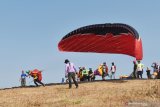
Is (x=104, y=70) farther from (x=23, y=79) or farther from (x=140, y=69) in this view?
(x=23, y=79)

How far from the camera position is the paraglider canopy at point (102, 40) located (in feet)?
117

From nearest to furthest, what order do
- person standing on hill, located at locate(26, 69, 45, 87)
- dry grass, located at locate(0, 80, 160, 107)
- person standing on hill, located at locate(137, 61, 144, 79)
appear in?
1. dry grass, located at locate(0, 80, 160, 107)
2. person standing on hill, located at locate(26, 69, 45, 87)
3. person standing on hill, located at locate(137, 61, 144, 79)

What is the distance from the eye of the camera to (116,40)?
121 ft

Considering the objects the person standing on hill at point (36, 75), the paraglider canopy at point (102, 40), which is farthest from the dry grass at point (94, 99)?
the paraglider canopy at point (102, 40)

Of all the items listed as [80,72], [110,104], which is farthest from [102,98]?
[80,72]

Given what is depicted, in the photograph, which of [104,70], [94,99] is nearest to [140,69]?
[104,70]

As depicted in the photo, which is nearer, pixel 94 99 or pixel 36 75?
pixel 94 99

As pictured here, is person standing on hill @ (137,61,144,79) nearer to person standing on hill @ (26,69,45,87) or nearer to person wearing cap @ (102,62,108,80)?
person wearing cap @ (102,62,108,80)

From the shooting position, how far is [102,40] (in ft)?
122

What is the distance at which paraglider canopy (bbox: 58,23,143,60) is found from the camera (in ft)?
117

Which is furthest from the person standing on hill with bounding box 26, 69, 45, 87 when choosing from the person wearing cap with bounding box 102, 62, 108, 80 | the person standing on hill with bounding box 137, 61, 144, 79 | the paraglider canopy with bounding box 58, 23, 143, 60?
the person standing on hill with bounding box 137, 61, 144, 79

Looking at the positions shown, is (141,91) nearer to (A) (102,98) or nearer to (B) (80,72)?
(A) (102,98)

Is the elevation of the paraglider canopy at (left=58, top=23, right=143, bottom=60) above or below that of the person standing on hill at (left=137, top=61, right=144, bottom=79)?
above

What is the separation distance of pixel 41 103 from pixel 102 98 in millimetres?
3405
